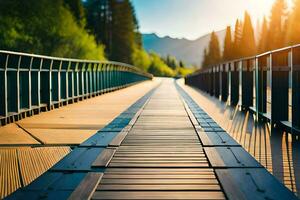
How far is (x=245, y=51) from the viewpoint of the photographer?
360ft

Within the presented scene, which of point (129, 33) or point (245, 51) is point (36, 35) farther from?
point (245, 51)

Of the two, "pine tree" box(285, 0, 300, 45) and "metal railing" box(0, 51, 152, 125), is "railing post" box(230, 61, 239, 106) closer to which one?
"metal railing" box(0, 51, 152, 125)

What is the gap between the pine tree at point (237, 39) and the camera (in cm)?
11181

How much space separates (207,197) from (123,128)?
4.54m

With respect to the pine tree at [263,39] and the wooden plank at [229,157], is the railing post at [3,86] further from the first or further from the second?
the pine tree at [263,39]

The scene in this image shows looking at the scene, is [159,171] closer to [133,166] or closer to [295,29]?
[133,166]

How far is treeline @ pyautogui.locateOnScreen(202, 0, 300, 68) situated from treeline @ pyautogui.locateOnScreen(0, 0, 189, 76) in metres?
27.7

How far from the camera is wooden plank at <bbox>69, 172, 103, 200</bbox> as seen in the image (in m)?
3.68

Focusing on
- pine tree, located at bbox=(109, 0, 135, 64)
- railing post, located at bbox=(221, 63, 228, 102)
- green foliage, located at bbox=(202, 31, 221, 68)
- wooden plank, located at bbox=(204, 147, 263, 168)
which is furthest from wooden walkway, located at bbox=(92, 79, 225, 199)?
green foliage, located at bbox=(202, 31, 221, 68)

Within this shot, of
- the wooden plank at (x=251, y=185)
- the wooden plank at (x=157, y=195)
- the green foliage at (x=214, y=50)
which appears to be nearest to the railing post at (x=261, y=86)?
the wooden plank at (x=251, y=185)

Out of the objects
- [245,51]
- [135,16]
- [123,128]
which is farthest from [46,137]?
[245,51]

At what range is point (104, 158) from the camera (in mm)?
5215

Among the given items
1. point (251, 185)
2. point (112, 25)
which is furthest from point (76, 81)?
point (112, 25)

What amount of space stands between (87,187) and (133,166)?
Answer: 39.1 inches
